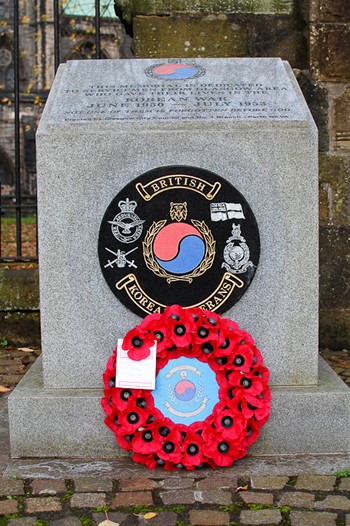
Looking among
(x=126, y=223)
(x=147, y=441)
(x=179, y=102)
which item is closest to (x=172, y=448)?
(x=147, y=441)

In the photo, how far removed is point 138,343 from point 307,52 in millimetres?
2696

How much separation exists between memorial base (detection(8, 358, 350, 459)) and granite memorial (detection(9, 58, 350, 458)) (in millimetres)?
10

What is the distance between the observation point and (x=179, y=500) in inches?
104

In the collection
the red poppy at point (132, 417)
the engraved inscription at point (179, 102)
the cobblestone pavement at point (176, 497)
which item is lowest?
the cobblestone pavement at point (176, 497)

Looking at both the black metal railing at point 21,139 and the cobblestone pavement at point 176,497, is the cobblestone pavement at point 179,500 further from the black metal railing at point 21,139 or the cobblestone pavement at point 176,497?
the black metal railing at point 21,139

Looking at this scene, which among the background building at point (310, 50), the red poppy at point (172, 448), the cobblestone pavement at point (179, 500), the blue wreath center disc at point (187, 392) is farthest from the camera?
the background building at point (310, 50)

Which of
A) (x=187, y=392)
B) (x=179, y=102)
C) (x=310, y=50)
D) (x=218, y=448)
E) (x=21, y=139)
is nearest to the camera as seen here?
(x=218, y=448)

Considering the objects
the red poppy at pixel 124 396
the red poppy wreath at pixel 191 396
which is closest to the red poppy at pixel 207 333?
the red poppy wreath at pixel 191 396

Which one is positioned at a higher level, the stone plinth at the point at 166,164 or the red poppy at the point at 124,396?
the stone plinth at the point at 166,164

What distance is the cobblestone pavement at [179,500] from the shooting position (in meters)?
2.48

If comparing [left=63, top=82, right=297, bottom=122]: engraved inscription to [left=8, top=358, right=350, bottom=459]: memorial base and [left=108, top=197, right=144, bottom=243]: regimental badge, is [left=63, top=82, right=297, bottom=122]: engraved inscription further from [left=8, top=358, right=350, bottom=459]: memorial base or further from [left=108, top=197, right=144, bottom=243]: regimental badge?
[left=8, top=358, right=350, bottom=459]: memorial base

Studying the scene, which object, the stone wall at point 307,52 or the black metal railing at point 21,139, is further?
the black metal railing at point 21,139

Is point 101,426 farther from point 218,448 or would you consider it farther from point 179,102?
point 179,102

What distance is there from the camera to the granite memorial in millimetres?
3188
